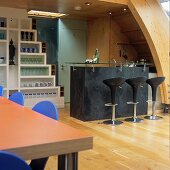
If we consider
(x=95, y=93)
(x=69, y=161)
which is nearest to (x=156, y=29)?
(x=95, y=93)

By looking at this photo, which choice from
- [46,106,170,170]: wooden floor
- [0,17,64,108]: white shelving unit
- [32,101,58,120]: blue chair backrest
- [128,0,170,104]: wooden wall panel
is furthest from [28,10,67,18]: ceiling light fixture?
[32,101,58,120]: blue chair backrest

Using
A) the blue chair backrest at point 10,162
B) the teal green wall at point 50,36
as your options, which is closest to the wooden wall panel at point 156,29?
the teal green wall at point 50,36

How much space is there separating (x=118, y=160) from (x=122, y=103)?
9.02ft

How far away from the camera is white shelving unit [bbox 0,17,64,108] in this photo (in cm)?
651

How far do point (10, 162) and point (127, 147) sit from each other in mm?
3204

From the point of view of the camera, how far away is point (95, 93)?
558 cm

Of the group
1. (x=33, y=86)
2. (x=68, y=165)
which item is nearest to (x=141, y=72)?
(x=33, y=86)

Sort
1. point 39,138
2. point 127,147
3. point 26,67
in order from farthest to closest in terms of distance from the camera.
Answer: point 26,67 < point 127,147 < point 39,138

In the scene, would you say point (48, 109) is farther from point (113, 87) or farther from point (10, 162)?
point (113, 87)

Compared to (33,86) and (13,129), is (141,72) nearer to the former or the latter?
(33,86)

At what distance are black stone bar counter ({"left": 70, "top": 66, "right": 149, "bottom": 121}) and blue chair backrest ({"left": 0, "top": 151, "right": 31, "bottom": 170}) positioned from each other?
4.57m

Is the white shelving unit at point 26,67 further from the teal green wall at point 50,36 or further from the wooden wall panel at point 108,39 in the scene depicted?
the wooden wall panel at point 108,39

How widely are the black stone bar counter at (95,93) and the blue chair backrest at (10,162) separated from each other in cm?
457

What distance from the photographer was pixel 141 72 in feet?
20.4
